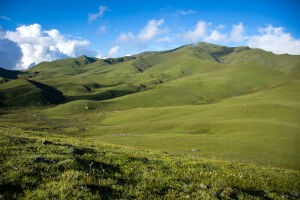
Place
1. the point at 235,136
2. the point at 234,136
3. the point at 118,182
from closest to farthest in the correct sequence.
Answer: the point at 118,182
the point at 235,136
the point at 234,136

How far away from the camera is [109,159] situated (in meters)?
12.4

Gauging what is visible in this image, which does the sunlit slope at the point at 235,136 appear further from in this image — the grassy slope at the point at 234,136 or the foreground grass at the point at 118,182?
the foreground grass at the point at 118,182

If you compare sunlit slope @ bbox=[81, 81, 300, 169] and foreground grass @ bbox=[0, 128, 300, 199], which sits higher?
foreground grass @ bbox=[0, 128, 300, 199]

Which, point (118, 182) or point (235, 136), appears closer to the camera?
point (118, 182)

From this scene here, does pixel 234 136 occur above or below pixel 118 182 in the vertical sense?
below

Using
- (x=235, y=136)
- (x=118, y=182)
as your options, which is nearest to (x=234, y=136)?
(x=235, y=136)

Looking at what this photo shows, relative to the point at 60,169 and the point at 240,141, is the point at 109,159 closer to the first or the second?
the point at 60,169

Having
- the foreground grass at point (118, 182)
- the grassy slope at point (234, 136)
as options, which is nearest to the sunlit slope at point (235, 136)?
the grassy slope at point (234, 136)

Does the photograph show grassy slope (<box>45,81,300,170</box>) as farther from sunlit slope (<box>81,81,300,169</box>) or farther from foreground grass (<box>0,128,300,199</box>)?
foreground grass (<box>0,128,300,199</box>)

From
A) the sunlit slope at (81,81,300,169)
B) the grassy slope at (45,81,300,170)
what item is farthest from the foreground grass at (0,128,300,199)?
the sunlit slope at (81,81,300,169)

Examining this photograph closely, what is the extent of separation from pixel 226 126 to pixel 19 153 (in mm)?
70825

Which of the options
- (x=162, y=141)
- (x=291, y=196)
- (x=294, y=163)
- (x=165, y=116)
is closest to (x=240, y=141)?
(x=294, y=163)

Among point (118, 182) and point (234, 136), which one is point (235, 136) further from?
point (118, 182)

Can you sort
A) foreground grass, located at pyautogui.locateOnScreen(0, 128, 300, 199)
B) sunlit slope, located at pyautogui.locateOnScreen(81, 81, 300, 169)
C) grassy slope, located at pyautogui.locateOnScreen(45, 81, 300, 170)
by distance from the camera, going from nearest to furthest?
foreground grass, located at pyautogui.locateOnScreen(0, 128, 300, 199)
grassy slope, located at pyautogui.locateOnScreen(45, 81, 300, 170)
sunlit slope, located at pyautogui.locateOnScreen(81, 81, 300, 169)
